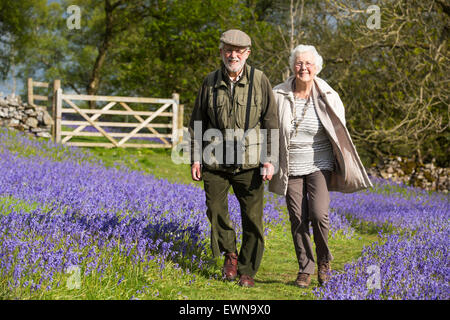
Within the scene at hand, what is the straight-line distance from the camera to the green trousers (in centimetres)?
428

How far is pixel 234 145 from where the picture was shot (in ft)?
13.6

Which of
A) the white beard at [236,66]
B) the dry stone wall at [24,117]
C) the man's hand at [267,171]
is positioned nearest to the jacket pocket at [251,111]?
the white beard at [236,66]

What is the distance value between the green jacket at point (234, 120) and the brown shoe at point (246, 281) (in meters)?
0.99

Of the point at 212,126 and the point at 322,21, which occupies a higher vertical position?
the point at 322,21

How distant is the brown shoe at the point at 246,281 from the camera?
434 cm

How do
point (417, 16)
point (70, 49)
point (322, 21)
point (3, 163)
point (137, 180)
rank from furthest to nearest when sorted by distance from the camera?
point (70, 49), point (322, 21), point (417, 16), point (137, 180), point (3, 163)

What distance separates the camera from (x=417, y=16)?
11.5 m

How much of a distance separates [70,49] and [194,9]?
87.3 ft

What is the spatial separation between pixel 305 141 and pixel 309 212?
2.08 ft

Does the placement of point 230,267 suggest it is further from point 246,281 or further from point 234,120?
point 234,120

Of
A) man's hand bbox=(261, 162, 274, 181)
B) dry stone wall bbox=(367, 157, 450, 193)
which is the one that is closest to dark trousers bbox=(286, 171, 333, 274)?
man's hand bbox=(261, 162, 274, 181)

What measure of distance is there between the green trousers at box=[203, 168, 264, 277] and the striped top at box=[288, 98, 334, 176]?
36cm
